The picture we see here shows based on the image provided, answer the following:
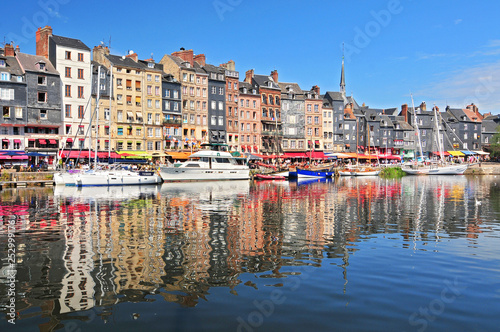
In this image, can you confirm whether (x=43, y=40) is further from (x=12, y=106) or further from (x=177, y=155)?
(x=177, y=155)

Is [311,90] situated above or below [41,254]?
above

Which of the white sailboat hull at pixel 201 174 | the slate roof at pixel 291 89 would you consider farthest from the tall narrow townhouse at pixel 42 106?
the slate roof at pixel 291 89

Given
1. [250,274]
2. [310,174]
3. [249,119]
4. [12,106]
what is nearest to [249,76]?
[249,119]

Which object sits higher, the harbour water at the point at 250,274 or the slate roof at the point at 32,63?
the slate roof at the point at 32,63

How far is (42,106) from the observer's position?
209 feet

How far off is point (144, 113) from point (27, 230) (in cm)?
5780

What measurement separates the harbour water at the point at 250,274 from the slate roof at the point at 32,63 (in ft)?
155

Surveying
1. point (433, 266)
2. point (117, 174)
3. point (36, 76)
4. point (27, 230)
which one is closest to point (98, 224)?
point (27, 230)

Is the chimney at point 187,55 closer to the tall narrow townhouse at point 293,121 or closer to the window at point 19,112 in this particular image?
the tall narrow townhouse at point 293,121

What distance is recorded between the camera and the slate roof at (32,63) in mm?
63388

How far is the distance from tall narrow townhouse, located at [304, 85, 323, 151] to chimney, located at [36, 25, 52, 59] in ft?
182

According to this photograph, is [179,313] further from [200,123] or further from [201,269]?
[200,123]

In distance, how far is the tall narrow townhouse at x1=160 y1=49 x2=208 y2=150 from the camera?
265 feet

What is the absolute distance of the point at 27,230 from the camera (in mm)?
19391
